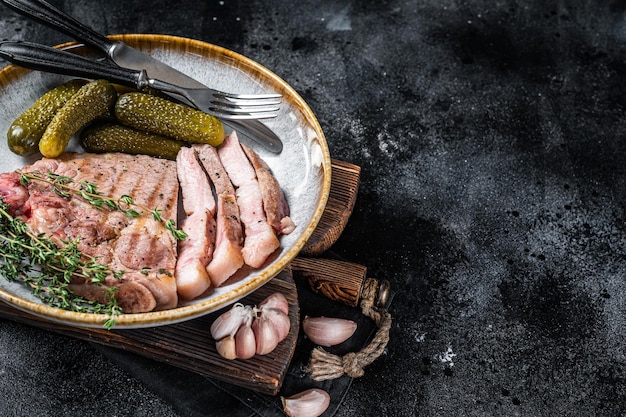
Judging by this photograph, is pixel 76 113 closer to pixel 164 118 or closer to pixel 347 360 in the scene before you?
pixel 164 118

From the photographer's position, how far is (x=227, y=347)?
113 inches

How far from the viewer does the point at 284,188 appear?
3.33 meters

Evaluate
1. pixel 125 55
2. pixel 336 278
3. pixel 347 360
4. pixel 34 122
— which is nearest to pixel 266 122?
pixel 125 55

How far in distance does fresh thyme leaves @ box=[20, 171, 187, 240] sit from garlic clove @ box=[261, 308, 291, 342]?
1.82 ft

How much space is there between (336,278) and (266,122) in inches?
36.9

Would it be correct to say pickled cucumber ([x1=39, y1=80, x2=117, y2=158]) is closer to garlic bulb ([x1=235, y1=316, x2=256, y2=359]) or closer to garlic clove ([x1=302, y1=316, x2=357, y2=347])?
garlic bulb ([x1=235, y1=316, x2=256, y2=359])

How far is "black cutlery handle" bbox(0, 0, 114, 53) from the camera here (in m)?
3.31

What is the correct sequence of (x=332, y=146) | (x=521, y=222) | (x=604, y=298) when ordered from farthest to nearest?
(x=332, y=146) → (x=521, y=222) → (x=604, y=298)

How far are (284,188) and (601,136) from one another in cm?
240

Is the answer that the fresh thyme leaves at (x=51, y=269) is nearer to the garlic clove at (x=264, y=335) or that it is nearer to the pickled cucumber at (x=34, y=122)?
the pickled cucumber at (x=34, y=122)

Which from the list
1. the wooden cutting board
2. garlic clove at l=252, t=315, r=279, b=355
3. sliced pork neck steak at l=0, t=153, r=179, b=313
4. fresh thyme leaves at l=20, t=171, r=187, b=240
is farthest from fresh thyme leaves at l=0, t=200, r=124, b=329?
garlic clove at l=252, t=315, r=279, b=355

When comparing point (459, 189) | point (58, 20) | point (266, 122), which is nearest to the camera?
point (58, 20)

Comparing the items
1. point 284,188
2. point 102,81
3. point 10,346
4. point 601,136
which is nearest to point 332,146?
point 284,188

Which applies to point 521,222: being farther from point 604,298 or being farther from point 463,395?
point 463,395
